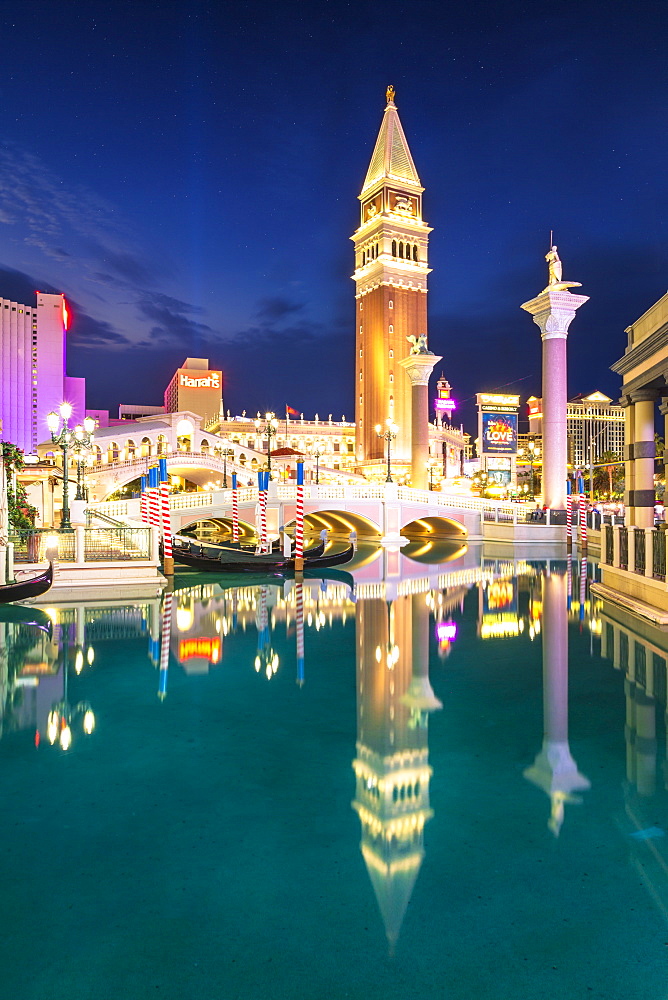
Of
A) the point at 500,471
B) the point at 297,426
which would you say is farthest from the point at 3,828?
the point at 297,426

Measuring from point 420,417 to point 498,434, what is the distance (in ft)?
60.9

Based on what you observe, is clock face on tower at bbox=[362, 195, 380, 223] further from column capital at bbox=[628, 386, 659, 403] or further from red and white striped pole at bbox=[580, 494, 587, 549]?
column capital at bbox=[628, 386, 659, 403]

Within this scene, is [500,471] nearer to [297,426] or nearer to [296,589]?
[297,426]

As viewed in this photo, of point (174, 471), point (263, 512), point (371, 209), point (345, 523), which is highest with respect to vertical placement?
point (371, 209)

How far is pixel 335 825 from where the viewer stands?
498cm

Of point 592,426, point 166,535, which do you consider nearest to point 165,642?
point 166,535

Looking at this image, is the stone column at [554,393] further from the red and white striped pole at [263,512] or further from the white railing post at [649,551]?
the white railing post at [649,551]

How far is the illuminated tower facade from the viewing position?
70.8 meters

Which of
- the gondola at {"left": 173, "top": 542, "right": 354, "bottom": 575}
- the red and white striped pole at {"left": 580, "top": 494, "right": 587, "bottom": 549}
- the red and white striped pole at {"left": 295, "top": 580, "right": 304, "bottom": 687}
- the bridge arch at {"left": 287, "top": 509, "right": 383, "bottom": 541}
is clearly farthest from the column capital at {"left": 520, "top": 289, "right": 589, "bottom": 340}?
the red and white striped pole at {"left": 295, "top": 580, "right": 304, "bottom": 687}

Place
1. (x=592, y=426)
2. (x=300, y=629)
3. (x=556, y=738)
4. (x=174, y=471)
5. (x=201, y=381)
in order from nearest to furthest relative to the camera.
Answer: (x=556, y=738)
(x=300, y=629)
(x=174, y=471)
(x=201, y=381)
(x=592, y=426)

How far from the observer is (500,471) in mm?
60250

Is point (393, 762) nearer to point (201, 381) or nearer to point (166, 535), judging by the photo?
point (166, 535)

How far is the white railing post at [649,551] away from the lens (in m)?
12.8

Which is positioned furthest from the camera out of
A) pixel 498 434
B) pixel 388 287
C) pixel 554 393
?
pixel 388 287
